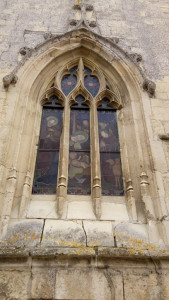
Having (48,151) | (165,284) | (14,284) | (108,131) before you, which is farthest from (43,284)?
(108,131)

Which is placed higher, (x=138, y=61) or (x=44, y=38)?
(x=44, y=38)

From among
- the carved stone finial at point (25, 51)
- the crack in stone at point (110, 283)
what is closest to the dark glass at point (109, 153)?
the crack in stone at point (110, 283)

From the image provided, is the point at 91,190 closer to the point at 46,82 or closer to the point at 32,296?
the point at 32,296

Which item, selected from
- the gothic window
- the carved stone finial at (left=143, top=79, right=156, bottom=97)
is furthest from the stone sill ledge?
the carved stone finial at (left=143, top=79, right=156, bottom=97)

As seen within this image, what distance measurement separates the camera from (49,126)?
202 inches

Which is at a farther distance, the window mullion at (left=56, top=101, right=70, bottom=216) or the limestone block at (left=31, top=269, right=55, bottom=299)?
the window mullion at (left=56, top=101, right=70, bottom=216)

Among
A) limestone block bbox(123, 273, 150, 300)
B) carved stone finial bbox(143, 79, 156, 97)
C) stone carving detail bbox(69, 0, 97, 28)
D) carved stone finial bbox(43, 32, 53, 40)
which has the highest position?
stone carving detail bbox(69, 0, 97, 28)

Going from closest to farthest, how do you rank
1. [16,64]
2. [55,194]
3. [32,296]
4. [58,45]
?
[32,296]
[55,194]
[16,64]
[58,45]

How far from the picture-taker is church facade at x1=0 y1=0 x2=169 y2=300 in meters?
3.14

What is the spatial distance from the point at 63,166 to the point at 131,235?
156 centimetres

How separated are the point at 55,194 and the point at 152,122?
2.17 metres

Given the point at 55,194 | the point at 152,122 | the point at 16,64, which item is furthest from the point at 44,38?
the point at 55,194

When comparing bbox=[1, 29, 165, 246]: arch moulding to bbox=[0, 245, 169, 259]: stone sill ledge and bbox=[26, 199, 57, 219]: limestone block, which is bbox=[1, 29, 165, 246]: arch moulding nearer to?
bbox=[26, 199, 57, 219]: limestone block

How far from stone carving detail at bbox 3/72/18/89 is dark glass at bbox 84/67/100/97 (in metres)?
A: 1.56
